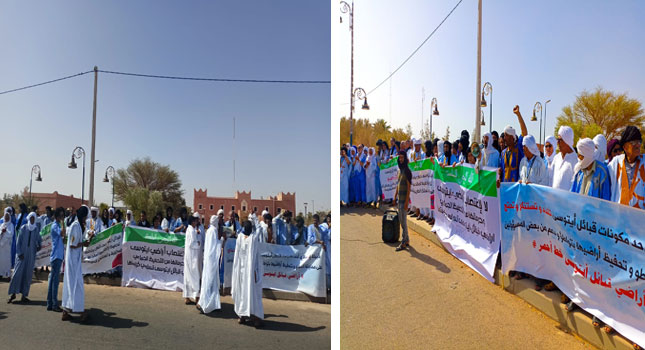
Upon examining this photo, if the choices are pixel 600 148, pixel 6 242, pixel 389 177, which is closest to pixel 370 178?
pixel 389 177

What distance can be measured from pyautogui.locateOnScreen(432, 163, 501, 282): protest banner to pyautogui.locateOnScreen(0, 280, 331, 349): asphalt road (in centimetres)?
209

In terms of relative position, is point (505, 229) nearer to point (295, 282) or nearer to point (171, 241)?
point (295, 282)

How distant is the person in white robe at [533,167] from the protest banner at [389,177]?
17.1 ft

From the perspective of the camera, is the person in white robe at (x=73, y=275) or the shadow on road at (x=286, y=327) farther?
the person in white robe at (x=73, y=275)

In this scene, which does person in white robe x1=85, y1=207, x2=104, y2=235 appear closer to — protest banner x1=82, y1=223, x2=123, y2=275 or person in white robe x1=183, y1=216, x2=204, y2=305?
protest banner x1=82, y1=223, x2=123, y2=275

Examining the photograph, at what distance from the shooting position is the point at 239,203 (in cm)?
3544

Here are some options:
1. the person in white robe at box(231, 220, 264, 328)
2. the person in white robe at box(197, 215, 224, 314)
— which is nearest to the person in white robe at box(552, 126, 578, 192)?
the person in white robe at box(231, 220, 264, 328)

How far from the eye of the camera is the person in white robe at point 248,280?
6395mm

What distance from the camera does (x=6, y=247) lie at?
399 inches

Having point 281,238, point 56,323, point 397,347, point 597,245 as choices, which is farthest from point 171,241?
point 597,245

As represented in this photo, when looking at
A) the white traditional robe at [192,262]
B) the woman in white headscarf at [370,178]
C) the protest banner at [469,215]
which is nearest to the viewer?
the protest banner at [469,215]

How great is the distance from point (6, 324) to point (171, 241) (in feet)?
9.28

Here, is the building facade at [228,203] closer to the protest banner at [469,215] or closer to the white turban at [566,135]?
the protest banner at [469,215]

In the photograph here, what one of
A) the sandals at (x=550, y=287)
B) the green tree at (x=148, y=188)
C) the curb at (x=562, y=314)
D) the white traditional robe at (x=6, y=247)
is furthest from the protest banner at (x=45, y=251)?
the green tree at (x=148, y=188)
